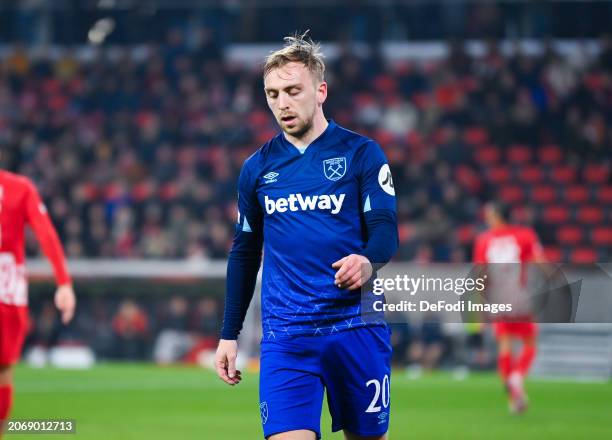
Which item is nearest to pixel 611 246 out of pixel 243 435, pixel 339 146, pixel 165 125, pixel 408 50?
pixel 408 50

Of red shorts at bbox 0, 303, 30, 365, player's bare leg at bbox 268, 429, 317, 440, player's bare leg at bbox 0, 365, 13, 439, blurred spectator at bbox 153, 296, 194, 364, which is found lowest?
blurred spectator at bbox 153, 296, 194, 364

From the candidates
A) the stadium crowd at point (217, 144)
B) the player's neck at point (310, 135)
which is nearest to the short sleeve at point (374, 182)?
the player's neck at point (310, 135)

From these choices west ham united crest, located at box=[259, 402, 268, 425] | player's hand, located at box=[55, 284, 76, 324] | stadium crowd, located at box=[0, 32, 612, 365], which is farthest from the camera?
stadium crowd, located at box=[0, 32, 612, 365]

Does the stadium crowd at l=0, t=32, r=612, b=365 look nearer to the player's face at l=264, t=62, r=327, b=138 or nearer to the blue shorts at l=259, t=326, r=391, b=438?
the blue shorts at l=259, t=326, r=391, b=438

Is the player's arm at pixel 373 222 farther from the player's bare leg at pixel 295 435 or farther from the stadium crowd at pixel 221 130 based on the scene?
the stadium crowd at pixel 221 130

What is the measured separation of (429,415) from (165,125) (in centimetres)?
1442

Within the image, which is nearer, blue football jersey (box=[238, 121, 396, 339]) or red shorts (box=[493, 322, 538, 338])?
blue football jersey (box=[238, 121, 396, 339])

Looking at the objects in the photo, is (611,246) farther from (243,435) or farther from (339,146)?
(339,146)

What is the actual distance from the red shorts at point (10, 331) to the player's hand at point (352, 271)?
9.62 feet

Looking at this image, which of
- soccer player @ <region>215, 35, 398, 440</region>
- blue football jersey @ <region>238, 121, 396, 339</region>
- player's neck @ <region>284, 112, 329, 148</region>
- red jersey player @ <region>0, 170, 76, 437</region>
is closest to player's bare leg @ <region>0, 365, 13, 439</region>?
red jersey player @ <region>0, 170, 76, 437</region>

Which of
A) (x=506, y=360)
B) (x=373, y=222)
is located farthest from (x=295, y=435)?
(x=506, y=360)

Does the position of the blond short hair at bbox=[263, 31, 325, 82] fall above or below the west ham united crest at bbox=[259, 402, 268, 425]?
above

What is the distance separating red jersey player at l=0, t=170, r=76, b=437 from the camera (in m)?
6.66

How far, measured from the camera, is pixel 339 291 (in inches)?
187
